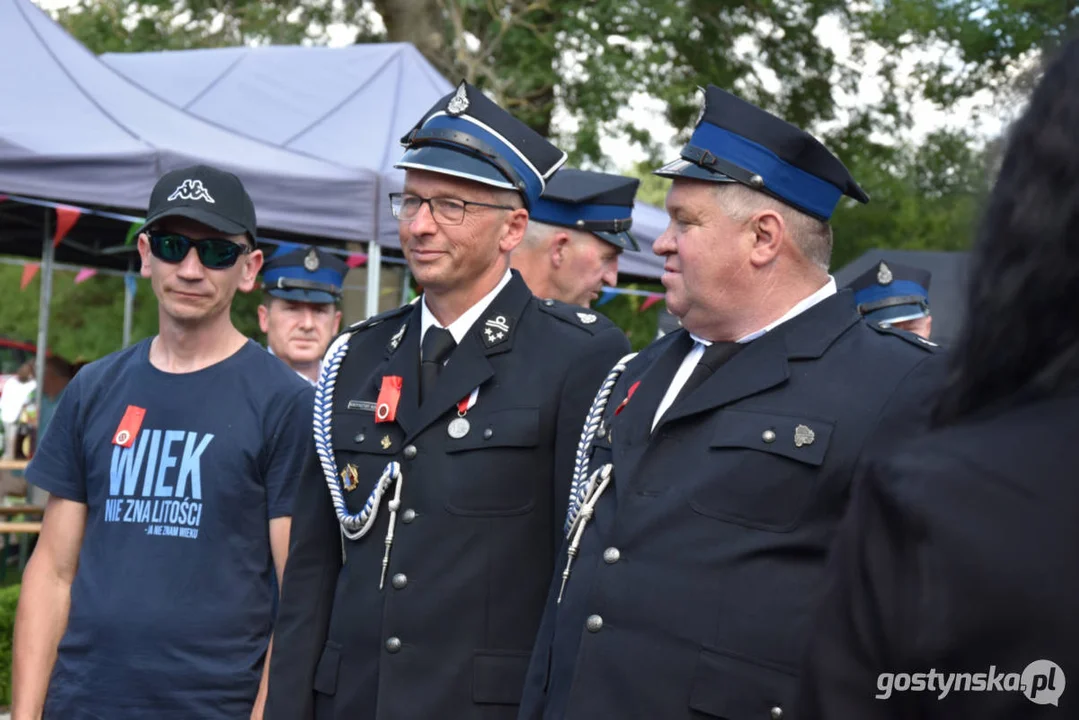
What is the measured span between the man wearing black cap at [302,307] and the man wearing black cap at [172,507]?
1.96m

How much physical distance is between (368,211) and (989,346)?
8.42 metres

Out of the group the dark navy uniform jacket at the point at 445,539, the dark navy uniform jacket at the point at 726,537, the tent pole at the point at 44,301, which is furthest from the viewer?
the tent pole at the point at 44,301

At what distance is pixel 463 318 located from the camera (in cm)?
345

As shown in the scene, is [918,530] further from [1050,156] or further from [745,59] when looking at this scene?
[745,59]

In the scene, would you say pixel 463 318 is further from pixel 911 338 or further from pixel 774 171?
pixel 911 338

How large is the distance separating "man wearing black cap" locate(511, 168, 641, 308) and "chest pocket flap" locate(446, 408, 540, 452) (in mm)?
1365

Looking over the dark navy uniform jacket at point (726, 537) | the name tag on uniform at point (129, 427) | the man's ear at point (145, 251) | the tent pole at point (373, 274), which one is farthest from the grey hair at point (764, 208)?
the tent pole at point (373, 274)

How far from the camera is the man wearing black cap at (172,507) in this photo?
3.61 metres

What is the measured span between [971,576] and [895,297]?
15.7 ft

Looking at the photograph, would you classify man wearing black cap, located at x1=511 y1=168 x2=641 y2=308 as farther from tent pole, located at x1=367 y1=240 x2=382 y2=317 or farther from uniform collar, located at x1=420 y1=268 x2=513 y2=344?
tent pole, located at x1=367 y1=240 x2=382 y2=317

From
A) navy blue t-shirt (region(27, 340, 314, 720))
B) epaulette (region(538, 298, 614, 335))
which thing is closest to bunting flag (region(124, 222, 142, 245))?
navy blue t-shirt (region(27, 340, 314, 720))

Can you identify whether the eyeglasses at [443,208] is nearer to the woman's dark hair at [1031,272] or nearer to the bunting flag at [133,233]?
the woman's dark hair at [1031,272]

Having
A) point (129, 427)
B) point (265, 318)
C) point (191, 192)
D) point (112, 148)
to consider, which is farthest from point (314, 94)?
point (129, 427)

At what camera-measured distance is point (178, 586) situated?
11.9ft
